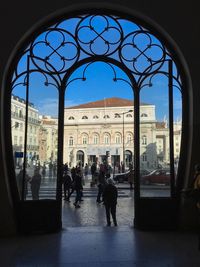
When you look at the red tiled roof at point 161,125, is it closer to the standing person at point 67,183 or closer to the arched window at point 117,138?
the standing person at point 67,183

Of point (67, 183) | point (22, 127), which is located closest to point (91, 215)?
point (67, 183)

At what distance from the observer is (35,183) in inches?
245

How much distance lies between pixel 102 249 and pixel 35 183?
2.06m

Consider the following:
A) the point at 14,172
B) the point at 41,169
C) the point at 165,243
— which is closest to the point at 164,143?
the point at 165,243

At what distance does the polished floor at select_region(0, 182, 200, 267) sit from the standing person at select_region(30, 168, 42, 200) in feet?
2.66

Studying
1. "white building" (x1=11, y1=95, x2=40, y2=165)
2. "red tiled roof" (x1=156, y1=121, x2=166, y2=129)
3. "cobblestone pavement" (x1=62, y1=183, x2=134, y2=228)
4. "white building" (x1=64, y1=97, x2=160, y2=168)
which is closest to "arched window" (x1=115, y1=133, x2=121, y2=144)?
"white building" (x1=64, y1=97, x2=160, y2=168)

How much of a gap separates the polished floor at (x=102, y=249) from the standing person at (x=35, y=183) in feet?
2.66

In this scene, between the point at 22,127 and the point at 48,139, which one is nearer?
the point at 22,127

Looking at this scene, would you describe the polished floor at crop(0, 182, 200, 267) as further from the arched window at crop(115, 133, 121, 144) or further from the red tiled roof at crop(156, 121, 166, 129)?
the arched window at crop(115, 133, 121, 144)

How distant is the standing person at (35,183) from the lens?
618 cm

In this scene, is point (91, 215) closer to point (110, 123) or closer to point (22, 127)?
point (22, 127)

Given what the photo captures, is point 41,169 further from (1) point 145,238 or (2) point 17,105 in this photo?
(1) point 145,238

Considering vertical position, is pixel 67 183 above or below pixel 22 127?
below

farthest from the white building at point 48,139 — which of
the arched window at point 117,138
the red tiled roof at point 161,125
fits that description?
the arched window at point 117,138
